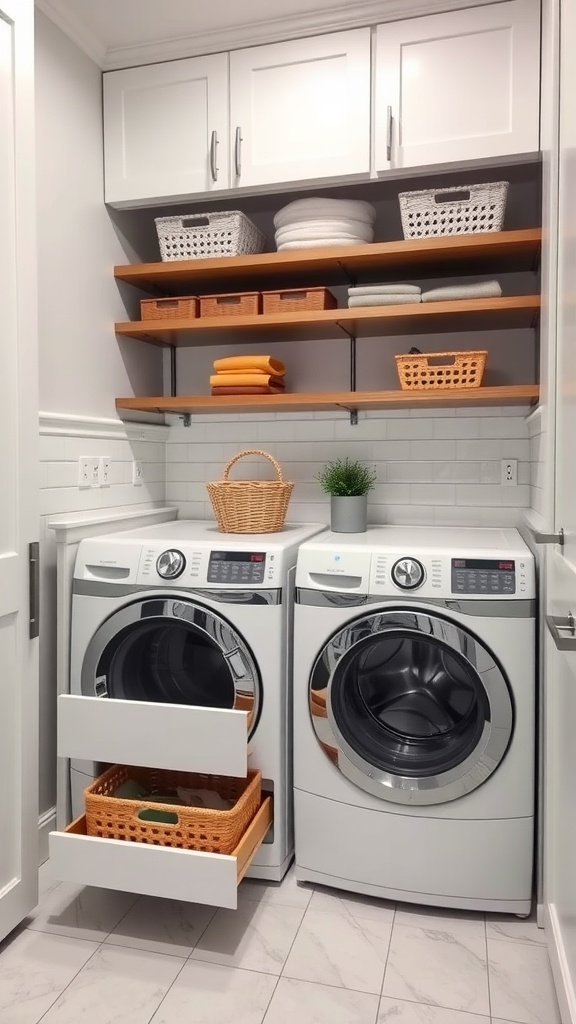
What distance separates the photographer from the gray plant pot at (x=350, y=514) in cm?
251

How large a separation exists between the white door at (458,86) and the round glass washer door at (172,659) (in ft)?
4.93

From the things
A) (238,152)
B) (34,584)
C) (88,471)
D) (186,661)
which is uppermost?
(238,152)

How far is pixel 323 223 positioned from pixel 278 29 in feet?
2.00

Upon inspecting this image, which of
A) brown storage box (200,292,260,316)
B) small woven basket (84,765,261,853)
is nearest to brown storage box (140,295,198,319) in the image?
brown storage box (200,292,260,316)

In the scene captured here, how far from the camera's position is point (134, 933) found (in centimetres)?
188

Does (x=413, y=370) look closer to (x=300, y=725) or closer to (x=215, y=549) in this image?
(x=215, y=549)

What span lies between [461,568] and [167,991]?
1.21m

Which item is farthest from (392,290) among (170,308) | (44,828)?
(44,828)

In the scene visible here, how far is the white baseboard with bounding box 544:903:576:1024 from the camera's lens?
4.47ft

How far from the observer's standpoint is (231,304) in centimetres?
255

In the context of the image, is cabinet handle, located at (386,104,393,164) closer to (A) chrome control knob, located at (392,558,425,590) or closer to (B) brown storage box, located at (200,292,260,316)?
(B) brown storage box, located at (200,292,260,316)

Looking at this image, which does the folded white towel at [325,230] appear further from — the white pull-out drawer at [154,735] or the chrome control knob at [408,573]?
the white pull-out drawer at [154,735]

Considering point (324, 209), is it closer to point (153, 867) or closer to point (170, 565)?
point (170, 565)

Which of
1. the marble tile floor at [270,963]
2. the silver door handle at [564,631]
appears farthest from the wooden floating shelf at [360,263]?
the marble tile floor at [270,963]
